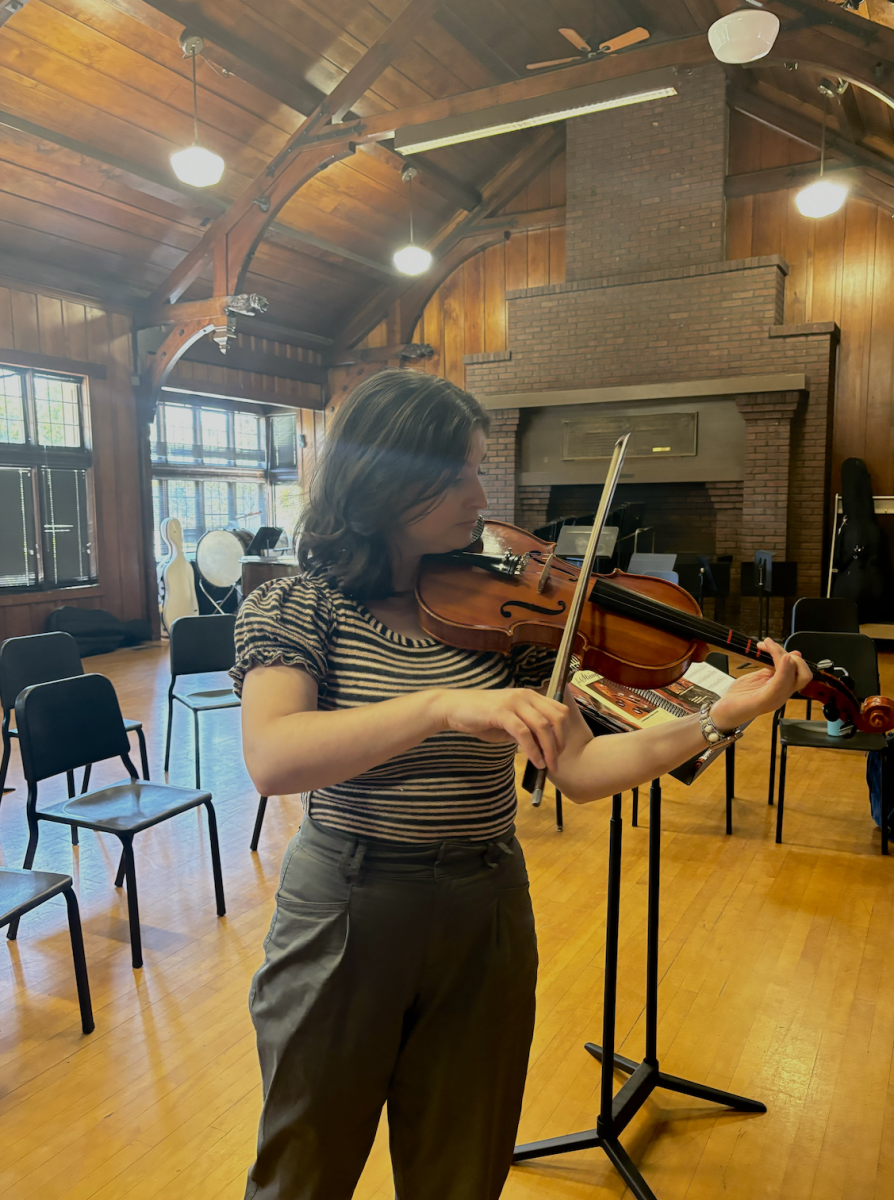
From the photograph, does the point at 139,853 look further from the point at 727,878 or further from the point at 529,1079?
the point at 727,878

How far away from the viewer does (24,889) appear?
6.89 ft

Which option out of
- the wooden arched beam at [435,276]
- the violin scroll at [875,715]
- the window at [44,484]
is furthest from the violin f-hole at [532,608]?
the wooden arched beam at [435,276]

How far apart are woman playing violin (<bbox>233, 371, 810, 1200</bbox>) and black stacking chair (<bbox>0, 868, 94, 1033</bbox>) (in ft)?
3.94

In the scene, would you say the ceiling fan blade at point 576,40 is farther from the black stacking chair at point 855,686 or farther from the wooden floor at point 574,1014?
the wooden floor at point 574,1014

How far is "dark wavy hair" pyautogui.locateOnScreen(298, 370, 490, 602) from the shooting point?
3.37ft

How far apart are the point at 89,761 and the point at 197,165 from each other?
4.35 m

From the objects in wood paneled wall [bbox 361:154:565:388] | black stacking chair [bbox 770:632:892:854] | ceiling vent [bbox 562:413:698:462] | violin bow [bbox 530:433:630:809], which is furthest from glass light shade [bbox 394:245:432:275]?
violin bow [bbox 530:433:630:809]

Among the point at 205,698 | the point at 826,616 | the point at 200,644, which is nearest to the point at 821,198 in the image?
the point at 826,616

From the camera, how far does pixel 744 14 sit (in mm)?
4367

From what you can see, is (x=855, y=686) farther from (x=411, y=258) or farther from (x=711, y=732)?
(x=411, y=258)

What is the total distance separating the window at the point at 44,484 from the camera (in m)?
7.26

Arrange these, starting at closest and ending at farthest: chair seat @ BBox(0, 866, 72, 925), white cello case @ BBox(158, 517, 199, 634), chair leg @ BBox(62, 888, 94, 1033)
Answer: chair seat @ BBox(0, 866, 72, 925) → chair leg @ BBox(62, 888, 94, 1033) → white cello case @ BBox(158, 517, 199, 634)

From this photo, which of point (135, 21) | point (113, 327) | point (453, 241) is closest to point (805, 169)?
point (453, 241)

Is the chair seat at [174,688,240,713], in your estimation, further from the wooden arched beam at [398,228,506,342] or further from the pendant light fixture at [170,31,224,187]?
the wooden arched beam at [398,228,506,342]
